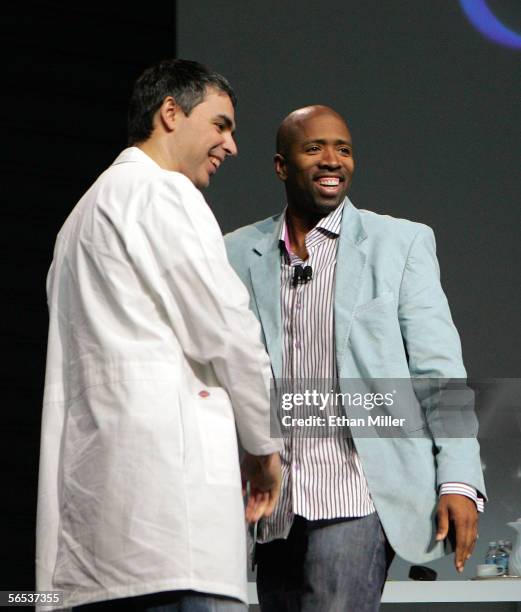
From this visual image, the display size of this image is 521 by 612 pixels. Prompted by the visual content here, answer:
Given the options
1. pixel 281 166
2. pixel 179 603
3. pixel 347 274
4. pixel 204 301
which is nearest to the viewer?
pixel 179 603

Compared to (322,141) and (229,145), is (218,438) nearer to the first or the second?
(229,145)

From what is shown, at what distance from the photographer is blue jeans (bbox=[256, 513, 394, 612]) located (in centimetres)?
236

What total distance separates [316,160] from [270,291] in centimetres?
35

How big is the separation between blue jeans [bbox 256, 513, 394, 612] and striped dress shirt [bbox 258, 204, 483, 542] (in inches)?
1.1

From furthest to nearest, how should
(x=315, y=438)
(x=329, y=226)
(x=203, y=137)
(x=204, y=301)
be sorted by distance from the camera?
(x=329, y=226)
(x=315, y=438)
(x=203, y=137)
(x=204, y=301)

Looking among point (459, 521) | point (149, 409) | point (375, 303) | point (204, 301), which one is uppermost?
point (375, 303)

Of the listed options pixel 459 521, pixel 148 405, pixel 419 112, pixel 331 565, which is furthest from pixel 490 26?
pixel 148 405

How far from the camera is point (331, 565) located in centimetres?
236

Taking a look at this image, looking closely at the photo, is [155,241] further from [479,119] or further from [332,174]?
[479,119]

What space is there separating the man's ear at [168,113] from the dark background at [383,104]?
1.79m

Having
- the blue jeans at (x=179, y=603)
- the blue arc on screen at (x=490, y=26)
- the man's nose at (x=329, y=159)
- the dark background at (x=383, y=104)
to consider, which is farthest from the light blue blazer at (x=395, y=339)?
the blue arc on screen at (x=490, y=26)

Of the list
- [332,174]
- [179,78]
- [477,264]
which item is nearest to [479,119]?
[477,264]

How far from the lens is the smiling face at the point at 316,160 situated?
2.73 metres

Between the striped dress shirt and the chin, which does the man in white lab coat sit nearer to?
the striped dress shirt
